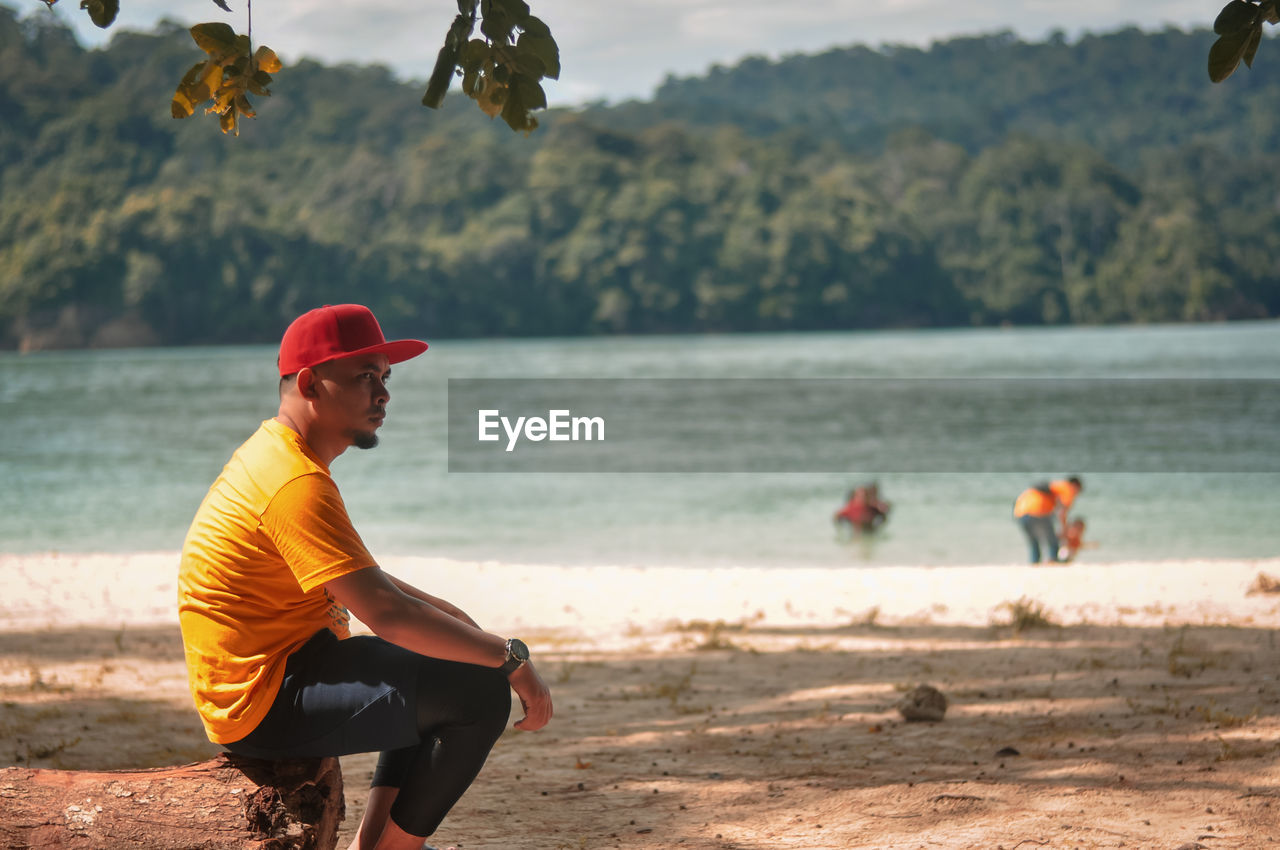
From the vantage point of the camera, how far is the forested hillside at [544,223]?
83.1 metres

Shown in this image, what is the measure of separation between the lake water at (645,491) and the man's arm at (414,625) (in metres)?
12.8

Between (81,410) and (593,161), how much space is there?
58.2 metres

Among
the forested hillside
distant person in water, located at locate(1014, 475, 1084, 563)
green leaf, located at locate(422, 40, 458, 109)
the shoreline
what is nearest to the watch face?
green leaf, located at locate(422, 40, 458, 109)

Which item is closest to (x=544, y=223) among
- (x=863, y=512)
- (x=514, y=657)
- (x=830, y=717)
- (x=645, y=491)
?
(x=645, y=491)

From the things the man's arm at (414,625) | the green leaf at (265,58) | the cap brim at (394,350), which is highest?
the green leaf at (265,58)

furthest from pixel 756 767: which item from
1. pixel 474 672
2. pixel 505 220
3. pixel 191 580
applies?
pixel 505 220

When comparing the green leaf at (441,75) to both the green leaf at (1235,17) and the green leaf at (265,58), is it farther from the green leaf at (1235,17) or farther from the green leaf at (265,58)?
the green leaf at (1235,17)

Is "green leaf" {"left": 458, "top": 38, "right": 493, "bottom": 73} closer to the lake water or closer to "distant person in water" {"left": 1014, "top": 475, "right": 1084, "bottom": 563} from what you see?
"distant person in water" {"left": 1014, "top": 475, "right": 1084, "bottom": 563}

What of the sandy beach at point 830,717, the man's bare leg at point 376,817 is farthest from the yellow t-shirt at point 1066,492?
the man's bare leg at point 376,817

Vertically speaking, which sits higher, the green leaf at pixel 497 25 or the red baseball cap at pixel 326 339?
the green leaf at pixel 497 25

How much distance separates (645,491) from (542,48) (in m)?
21.1

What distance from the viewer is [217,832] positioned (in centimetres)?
291

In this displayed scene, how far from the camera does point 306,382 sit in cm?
288

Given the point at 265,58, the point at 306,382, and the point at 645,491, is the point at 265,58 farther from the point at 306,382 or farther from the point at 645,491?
the point at 645,491
